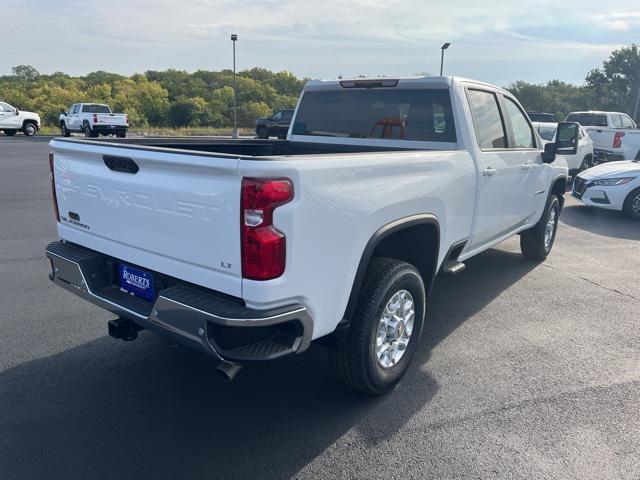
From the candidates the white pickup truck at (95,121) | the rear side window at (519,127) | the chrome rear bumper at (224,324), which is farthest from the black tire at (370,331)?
the white pickup truck at (95,121)

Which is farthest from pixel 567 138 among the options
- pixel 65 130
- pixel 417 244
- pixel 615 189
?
pixel 65 130

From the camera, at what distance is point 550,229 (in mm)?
6578

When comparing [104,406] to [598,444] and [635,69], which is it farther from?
[635,69]

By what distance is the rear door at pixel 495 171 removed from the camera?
4285 mm

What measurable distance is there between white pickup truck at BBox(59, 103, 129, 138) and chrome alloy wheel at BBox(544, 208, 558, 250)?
2440 cm

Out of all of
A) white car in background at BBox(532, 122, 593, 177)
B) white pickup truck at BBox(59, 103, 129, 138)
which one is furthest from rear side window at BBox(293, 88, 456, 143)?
white pickup truck at BBox(59, 103, 129, 138)

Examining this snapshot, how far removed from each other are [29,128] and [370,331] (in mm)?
29543

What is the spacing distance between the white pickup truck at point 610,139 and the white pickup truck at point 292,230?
13174 mm

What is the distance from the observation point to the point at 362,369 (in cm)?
307

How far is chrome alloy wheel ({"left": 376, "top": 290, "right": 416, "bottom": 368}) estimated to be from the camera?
10.7 ft

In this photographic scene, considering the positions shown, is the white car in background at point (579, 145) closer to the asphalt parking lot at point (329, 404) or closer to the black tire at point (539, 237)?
the black tire at point (539, 237)

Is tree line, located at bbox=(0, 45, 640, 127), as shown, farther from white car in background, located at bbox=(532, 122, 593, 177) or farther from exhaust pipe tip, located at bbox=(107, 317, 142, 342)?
exhaust pipe tip, located at bbox=(107, 317, 142, 342)

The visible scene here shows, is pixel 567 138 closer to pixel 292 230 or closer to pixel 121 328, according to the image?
pixel 292 230

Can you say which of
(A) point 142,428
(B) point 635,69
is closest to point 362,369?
(A) point 142,428
